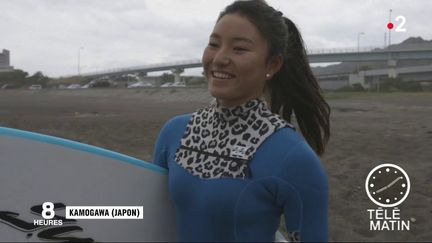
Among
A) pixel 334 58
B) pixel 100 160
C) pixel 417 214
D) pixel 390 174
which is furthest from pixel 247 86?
pixel 334 58

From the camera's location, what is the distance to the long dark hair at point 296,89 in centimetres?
141

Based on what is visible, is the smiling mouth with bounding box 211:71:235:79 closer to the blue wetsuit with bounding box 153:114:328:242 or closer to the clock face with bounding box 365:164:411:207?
the blue wetsuit with bounding box 153:114:328:242

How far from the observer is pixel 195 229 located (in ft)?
4.42

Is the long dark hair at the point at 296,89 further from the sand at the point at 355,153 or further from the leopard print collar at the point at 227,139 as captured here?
the sand at the point at 355,153

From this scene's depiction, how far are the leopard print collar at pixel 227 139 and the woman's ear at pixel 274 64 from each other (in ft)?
0.31

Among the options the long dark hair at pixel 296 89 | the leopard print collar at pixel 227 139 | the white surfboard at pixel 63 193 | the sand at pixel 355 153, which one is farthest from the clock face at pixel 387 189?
the leopard print collar at pixel 227 139

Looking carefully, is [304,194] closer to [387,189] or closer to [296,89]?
[296,89]

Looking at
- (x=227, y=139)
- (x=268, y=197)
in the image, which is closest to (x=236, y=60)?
(x=227, y=139)

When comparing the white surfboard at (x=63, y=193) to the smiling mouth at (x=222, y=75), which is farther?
the white surfboard at (x=63, y=193)

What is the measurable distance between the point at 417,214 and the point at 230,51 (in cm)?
344

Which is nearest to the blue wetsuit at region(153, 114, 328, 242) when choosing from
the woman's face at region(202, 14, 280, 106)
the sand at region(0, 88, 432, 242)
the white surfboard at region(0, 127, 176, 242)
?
the woman's face at region(202, 14, 280, 106)

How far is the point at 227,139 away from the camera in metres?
1.33

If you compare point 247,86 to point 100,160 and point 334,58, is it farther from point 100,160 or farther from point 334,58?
point 334,58

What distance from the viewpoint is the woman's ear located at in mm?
1369
